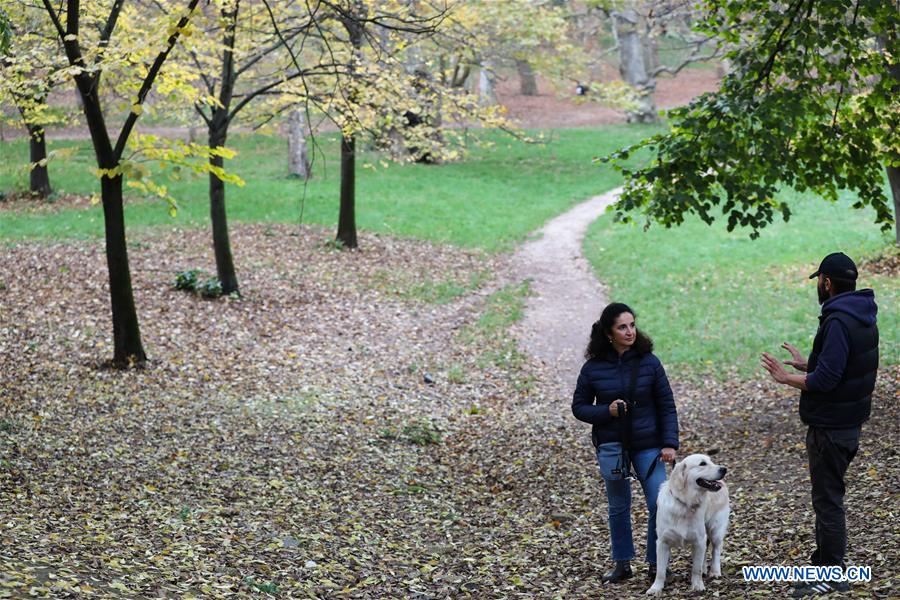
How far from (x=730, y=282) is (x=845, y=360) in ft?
48.4

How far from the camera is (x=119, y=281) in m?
11.9

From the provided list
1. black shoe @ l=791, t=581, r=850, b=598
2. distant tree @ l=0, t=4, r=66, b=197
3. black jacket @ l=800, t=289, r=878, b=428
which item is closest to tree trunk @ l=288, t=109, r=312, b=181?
distant tree @ l=0, t=4, r=66, b=197

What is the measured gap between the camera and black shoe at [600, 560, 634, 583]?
654 centimetres

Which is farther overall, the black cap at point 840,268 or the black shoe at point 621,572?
the black shoe at point 621,572

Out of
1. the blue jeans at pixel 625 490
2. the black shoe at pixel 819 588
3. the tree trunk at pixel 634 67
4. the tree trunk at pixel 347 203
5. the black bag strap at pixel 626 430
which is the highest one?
the tree trunk at pixel 634 67

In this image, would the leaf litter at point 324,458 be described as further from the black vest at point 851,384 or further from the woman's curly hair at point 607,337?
the woman's curly hair at point 607,337

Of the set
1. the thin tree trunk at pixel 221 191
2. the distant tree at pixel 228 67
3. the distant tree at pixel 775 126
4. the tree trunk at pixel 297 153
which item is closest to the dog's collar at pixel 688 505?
the distant tree at pixel 775 126

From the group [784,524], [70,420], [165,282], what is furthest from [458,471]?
[165,282]

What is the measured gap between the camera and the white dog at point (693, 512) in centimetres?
573

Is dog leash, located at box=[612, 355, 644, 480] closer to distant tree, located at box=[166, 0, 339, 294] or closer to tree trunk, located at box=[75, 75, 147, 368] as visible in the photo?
tree trunk, located at box=[75, 75, 147, 368]

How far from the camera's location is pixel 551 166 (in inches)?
1474

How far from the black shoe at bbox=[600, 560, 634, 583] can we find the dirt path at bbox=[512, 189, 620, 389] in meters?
5.34

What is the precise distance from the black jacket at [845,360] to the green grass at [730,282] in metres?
7.08

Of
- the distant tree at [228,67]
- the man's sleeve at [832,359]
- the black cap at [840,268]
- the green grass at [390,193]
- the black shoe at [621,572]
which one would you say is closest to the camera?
the man's sleeve at [832,359]
